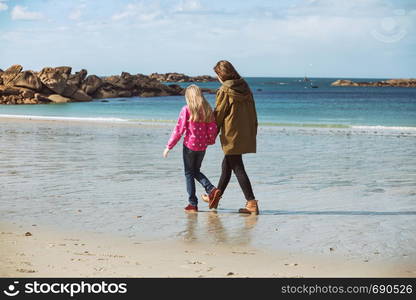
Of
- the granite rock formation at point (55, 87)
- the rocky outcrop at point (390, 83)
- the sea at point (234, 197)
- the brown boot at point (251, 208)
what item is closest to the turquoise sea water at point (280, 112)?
the granite rock formation at point (55, 87)

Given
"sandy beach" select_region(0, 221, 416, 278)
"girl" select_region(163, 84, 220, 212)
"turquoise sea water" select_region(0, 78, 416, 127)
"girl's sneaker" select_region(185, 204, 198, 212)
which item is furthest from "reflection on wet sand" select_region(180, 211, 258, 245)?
"turquoise sea water" select_region(0, 78, 416, 127)

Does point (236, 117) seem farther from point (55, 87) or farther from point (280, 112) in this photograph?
point (55, 87)

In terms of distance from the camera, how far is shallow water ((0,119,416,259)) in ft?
24.8

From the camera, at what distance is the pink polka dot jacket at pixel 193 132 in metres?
8.76

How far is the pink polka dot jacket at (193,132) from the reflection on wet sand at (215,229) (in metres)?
0.93

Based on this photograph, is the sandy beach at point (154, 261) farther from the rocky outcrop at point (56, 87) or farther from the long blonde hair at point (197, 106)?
the rocky outcrop at point (56, 87)

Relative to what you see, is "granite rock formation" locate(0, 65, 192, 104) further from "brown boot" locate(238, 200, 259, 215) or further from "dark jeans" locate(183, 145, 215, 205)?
"brown boot" locate(238, 200, 259, 215)

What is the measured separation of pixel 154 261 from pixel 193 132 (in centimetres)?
291

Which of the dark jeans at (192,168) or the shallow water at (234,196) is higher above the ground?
the dark jeans at (192,168)

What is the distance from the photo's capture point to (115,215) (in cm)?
851

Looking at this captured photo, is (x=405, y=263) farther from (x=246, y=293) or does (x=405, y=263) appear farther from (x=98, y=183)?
(x=98, y=183)

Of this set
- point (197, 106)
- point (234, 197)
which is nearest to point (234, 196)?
point (234, 197)

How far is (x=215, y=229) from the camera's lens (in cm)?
786

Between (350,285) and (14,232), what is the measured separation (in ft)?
12.6
